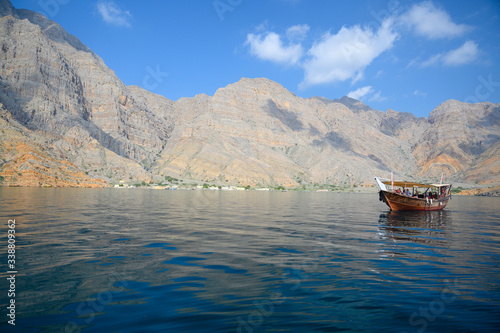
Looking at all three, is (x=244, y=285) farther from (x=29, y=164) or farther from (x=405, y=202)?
(x=29, y=164)

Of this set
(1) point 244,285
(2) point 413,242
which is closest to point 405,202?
(2) point 413,242

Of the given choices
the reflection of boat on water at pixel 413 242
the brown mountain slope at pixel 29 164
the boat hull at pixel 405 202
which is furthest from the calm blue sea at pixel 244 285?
the brown mountain slope at pixel 29 164

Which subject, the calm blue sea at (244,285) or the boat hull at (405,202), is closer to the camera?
the calm blue sea at (244,285)

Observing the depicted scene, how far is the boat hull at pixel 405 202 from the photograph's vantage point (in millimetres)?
43031

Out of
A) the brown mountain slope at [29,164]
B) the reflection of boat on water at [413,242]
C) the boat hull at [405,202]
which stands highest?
the brown mountain slope at [29,164]

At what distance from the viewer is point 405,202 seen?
4347cm

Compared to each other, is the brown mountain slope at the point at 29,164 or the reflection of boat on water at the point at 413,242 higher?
the brown mountain slope at the point at 29,164

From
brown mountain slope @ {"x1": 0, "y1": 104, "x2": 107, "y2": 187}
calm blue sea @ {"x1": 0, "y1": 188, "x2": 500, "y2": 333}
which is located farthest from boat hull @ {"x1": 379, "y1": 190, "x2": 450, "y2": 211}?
brown mountain slope @ {"x1": 0, "y1": 104, "x2": 107, "y2": 187}

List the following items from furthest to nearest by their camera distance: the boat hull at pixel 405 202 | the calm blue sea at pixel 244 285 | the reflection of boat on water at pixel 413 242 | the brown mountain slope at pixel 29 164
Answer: the brown mountain slope at pixel 29 164
the boat hull at pixel 405 202
the reflection of boat on water at pixel 413 242
the calm blue sea at pixel 244 285

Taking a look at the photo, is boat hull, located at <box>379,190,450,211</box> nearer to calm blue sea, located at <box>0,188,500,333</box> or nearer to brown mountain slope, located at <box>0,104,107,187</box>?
calm blue sea, located at <box>0,188,500,333</box>

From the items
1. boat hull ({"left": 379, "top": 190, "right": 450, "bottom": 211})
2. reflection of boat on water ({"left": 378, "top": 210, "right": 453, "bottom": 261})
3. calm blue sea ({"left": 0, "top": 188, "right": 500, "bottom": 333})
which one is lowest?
reflection of boat on water ({"left": 378, "top": 210, "right": 453, "bottom": 261})

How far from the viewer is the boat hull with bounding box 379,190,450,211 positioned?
43.0 metres

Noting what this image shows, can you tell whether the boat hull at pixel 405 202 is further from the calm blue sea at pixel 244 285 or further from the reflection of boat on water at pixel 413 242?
the calm blue sea at pixel 244 285

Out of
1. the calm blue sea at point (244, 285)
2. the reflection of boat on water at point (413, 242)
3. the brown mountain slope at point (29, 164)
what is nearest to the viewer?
the calm blue sea at point (244, 285)
